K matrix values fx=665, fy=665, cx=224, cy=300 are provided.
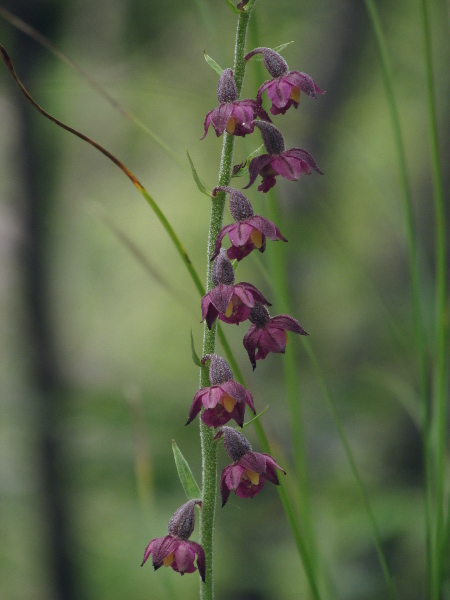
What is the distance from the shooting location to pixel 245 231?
102 cm

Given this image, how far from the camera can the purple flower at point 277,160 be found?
1.05 m

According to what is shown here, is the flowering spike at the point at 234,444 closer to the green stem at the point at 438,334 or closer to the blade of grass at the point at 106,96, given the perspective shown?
the green stem at the point at 438,334

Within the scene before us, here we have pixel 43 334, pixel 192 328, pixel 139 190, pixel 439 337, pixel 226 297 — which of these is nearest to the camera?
pixel 226 297

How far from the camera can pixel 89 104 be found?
5441 millimetres

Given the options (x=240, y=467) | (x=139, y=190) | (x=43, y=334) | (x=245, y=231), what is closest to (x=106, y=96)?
(x=139, y=190)

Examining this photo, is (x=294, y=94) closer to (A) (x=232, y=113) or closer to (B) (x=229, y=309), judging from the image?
(A) (x=232, y=113)

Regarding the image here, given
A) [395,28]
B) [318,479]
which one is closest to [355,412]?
[318,479]

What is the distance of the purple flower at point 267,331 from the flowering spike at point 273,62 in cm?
37

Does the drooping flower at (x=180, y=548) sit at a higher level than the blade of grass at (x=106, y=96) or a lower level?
lower

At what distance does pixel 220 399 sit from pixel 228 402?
1 cm

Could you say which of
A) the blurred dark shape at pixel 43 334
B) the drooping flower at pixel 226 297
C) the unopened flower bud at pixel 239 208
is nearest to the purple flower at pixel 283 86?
the unopened flower bud at pixel 239 208

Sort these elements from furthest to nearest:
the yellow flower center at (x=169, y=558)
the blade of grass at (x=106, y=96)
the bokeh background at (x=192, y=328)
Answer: the bokeh background at (x=192, y=328), the blade of grass at (x=106, y=96), the yellow flower center at (x=169, y=558)

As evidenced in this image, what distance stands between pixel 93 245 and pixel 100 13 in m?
3.19

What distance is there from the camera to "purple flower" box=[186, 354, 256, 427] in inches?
39.4
